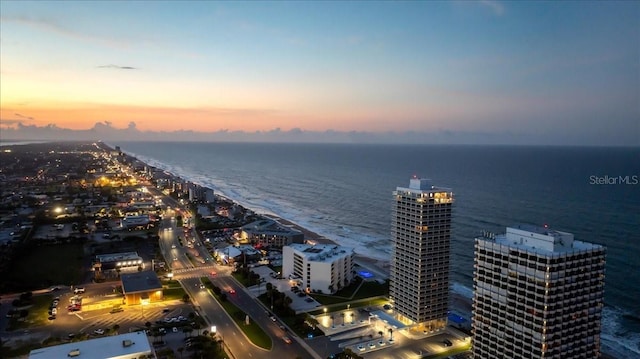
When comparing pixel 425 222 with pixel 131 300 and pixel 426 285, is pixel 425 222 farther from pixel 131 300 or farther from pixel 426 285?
pixel 131 300

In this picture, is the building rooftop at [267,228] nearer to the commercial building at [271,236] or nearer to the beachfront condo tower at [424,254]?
the commercial building at [271,236]

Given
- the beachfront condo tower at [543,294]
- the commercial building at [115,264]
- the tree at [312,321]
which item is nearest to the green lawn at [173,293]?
the commercial building at [115,264]

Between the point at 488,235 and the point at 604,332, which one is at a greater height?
the point at 488,235

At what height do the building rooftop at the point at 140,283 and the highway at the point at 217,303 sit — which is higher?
the building rooftop at the point at 140,283

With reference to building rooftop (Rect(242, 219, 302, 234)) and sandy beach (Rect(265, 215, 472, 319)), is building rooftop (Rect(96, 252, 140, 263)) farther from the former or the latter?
sandy beach (Rect(265, 215, 472, 319))

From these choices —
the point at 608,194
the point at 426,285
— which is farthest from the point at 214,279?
the point at 608,194
